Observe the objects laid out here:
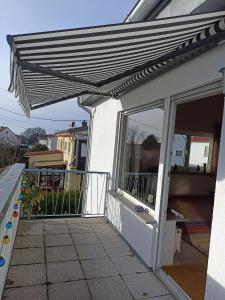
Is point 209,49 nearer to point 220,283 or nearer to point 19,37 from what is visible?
point 19,37

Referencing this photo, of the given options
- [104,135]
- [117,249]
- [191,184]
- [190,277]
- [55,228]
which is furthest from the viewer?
[104,135]

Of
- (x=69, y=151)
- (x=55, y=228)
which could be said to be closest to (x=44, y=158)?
(x=69, y=151)

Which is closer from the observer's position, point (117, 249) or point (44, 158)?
point (117, 249)

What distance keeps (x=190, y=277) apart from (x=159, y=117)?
2.51 meters

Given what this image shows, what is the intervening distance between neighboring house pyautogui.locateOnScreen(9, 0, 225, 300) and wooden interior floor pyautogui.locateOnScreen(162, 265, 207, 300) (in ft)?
0.05

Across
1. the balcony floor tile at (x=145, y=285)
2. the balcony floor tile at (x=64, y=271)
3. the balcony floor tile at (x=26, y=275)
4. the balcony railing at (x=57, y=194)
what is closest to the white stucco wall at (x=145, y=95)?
the balcony railing at (x=57, y=194)

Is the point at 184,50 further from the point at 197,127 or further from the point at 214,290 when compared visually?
the point at 197,127

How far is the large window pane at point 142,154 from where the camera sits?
188 inches

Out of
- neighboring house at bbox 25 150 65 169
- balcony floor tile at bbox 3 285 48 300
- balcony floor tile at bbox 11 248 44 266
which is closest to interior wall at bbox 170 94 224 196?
balcony floor tile at bbox 11 248 44 266

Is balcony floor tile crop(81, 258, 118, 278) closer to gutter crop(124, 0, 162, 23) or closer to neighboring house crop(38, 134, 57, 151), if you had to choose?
gutter crop(124, 0, 162, 23)

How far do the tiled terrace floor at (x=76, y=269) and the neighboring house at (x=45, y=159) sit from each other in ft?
68.3

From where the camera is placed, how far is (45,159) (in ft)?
89.7

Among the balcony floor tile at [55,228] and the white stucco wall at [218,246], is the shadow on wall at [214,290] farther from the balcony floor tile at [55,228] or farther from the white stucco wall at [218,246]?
the balcony floor tile at [55,228]

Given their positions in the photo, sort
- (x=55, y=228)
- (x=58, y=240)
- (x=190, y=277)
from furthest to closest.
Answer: (x=55, y=228), (x=58, y=240), (x=190, y=277)
